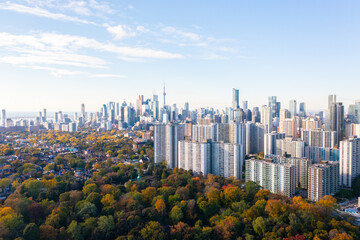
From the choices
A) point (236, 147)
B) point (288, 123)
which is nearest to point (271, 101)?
point (288, 123)

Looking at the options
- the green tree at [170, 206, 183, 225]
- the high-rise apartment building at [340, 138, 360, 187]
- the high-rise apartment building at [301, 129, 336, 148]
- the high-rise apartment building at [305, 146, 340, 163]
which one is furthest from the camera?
the high-rise apartment building at [301, 129, 336, 148]

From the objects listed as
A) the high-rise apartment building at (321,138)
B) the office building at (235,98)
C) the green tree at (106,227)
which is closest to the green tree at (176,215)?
the green tree at (106,227)

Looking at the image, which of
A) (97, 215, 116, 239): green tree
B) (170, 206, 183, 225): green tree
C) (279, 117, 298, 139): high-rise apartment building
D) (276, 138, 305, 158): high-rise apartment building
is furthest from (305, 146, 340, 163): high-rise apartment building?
(97, 215, 116, 239): green tree

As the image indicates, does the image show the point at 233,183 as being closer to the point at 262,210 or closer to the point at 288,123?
the point at 262,210

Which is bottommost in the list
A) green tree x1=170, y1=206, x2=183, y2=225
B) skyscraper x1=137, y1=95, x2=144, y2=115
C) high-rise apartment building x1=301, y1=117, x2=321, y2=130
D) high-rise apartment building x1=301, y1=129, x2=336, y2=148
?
green tree x1=170, y1=206, x2=183, y2=225

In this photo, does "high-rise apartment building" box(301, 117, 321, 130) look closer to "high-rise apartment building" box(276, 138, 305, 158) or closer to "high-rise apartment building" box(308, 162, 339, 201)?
"high-rise apartment building" box(276, 138, 305, 158)

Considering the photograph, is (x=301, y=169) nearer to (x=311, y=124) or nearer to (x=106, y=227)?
(x=106, y=227)
